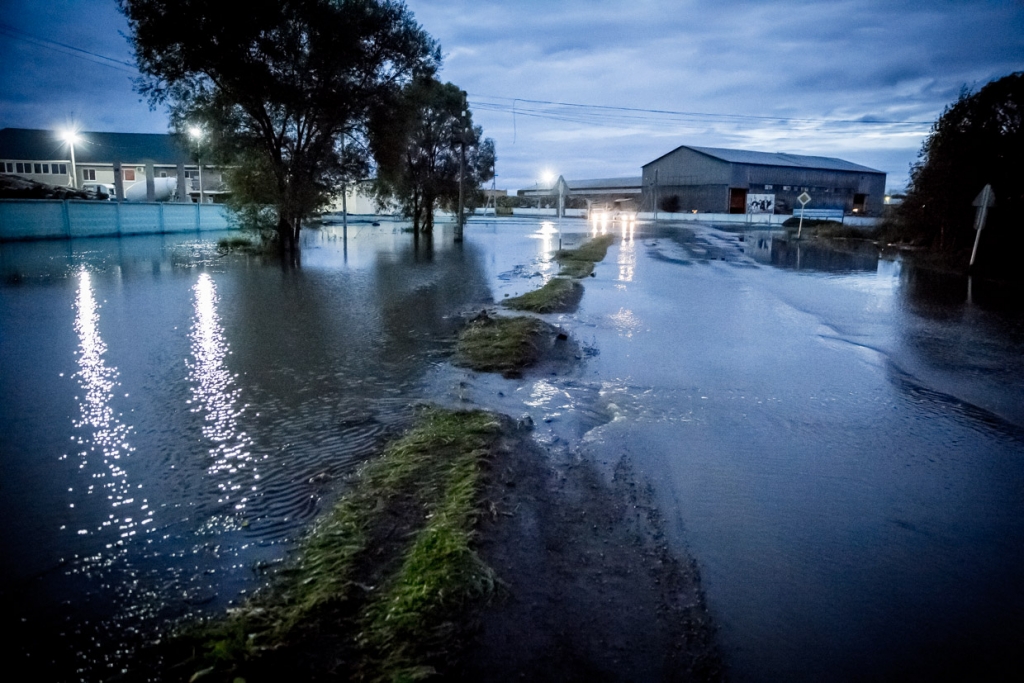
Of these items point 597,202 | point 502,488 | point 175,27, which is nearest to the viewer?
point 502,488

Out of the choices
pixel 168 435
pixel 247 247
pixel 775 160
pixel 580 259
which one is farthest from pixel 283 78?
pixel 775 160

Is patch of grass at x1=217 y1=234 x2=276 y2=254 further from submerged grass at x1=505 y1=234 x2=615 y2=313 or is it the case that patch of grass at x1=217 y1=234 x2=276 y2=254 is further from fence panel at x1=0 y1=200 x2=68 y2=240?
submerged grass at x1=505 y1=234 x2=615 y2=313

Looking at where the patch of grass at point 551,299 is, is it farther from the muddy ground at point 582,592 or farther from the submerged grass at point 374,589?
the submerged grass at point 374,589

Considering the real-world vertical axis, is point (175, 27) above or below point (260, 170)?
above

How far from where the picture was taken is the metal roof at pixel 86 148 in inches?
2253

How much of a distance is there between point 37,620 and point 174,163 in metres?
64.2

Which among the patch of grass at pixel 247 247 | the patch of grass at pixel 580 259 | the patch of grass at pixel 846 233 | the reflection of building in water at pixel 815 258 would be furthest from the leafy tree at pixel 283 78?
the patch of grass at pixel 846 233

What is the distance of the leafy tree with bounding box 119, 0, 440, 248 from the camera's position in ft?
60.2

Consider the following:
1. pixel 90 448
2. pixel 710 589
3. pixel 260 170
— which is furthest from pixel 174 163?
pixel 710 589

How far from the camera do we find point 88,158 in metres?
57.6

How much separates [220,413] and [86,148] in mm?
66156

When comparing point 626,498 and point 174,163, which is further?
point 174,163

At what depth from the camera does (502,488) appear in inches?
172

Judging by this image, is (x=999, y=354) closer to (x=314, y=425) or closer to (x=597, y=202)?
(x=314, y=425)
